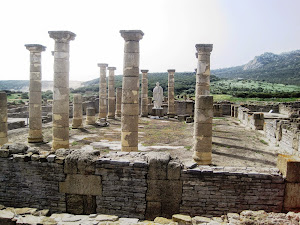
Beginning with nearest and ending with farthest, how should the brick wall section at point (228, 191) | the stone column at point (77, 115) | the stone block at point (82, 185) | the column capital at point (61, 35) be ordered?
1. the brick wall section at point (228, 191)
2. the stone block at point (82, 185)
3. the column capital at point (61, 35)
4. the stone column at point (77, 115)

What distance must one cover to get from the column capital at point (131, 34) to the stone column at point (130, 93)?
0.04 m

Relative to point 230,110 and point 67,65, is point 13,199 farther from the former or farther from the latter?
point 230,110

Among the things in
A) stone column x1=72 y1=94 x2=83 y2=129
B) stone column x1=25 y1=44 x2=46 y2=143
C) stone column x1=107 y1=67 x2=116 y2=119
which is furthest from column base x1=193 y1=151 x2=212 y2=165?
stone column x1=107 y1=67 x2=116 y2=119

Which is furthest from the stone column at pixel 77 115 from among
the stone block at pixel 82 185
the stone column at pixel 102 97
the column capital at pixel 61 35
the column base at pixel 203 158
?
the stone block at pixel 82 185

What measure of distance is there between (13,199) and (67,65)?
579cm

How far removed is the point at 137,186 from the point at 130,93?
4489 millimetres

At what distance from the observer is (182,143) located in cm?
1462

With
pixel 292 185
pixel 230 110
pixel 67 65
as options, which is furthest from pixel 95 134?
pixel 230 110

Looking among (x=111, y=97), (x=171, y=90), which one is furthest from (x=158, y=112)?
(x=111, y=97)

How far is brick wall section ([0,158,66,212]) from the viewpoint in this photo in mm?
7633

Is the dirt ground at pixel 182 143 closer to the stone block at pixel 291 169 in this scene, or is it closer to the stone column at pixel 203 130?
the stone column at pixel 203 130

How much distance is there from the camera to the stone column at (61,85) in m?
11.6

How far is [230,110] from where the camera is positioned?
31.2m

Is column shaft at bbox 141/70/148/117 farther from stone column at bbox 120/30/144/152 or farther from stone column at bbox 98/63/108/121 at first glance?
stone column at bbox 120/30/144/152
